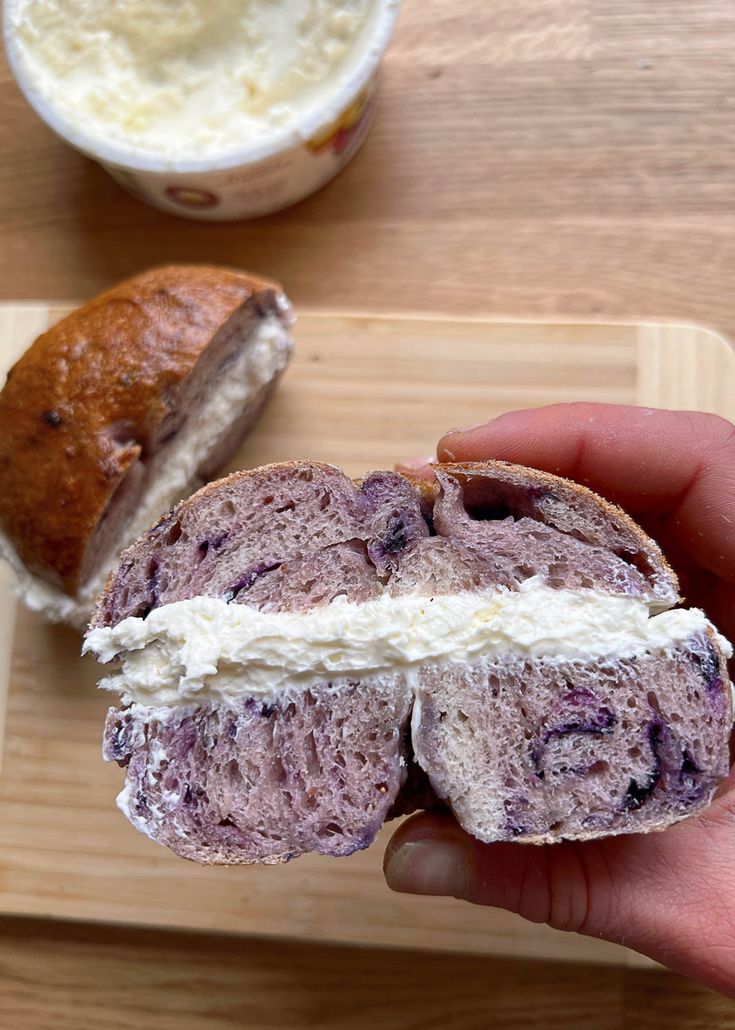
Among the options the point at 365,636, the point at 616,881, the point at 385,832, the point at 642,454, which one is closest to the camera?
the point at 365,636

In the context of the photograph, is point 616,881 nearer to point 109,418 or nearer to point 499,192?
point 109,418

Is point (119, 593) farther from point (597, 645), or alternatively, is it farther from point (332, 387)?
point (332, 387)

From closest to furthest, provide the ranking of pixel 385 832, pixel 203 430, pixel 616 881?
pixel 616 881, pixel 385 832, pixel 203 430

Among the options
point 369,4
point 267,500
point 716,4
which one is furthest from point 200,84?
point 716,4

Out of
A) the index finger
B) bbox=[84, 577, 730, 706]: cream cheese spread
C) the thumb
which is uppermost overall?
bbox=[84, 577, 730, 706]: cream cheese spread

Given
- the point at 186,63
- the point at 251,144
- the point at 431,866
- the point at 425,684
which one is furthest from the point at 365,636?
the point at 186,63

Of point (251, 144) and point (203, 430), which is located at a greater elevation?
point (251, 144)

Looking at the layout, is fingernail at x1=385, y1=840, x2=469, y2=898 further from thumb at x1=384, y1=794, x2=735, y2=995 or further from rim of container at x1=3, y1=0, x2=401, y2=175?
rim of container at x1=3, y1=0, x2=401, y2=175

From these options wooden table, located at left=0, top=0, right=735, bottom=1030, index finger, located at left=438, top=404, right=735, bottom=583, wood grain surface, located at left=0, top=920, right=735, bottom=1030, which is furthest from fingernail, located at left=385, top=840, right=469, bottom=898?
wooden table, located at left=0, top=0, right=735, bottom=1030
